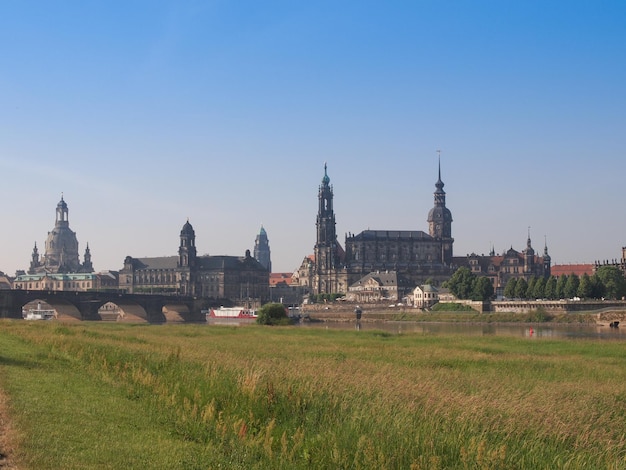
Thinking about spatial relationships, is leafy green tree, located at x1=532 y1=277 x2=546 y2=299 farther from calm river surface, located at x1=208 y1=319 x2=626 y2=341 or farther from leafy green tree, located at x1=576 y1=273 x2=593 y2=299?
calm river surface, located at x1=208 y1=319 x2=626 y2=341

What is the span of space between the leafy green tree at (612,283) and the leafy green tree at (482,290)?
17.8 meters

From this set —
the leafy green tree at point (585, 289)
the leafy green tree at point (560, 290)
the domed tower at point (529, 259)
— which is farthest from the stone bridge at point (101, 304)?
the domed tower at point (529, 259)

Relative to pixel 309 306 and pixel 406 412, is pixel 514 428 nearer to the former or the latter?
pixel 406 412

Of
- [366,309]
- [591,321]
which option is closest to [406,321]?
[366,309]

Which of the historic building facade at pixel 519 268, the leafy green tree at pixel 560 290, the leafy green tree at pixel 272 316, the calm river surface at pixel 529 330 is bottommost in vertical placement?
the calm river surface at pixel 529 330

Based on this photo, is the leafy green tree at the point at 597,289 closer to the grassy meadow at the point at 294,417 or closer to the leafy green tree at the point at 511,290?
the leafy green tree at the point at 511,290

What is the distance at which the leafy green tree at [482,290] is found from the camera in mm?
134875

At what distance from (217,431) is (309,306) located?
501ft

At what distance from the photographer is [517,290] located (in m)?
139

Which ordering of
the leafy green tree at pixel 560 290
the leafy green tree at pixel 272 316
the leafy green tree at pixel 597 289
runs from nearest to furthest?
1. the leafy green tree at pixel 272 316
2. the leafy green tree at pixel 597 289
3. the leafy green tree at pixel 560 290

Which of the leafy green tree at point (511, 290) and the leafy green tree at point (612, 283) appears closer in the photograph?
the leafy green tree at point (612, 283)

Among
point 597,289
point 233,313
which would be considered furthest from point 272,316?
point 597,289

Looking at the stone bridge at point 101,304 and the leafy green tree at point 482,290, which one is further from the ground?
the leafy green tree at point 482,290

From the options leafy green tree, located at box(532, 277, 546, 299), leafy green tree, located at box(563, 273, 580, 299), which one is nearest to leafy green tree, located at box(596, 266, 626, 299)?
leafy green tree, located at box(563, 273, 580, 299)
